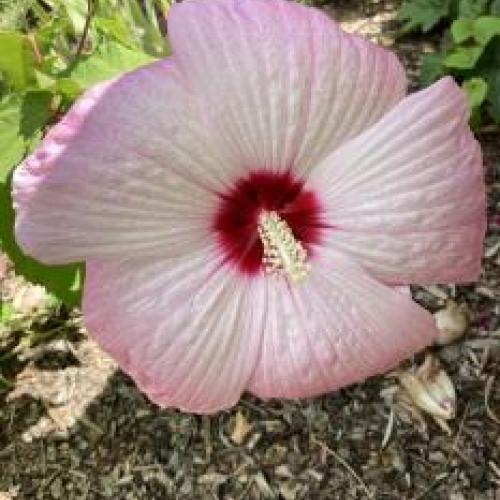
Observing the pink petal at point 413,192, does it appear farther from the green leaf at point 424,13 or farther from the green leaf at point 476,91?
the green leaf at point 424,13

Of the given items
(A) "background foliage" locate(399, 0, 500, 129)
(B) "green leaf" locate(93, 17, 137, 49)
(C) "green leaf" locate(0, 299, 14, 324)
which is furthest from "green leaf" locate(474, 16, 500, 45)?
(B) "green leaf" locate(93, 17, 137, 49)

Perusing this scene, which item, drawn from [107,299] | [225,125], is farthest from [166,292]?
[225,125]

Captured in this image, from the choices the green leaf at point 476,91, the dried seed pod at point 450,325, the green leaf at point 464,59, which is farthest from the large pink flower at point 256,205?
the green leaf at point 464,59

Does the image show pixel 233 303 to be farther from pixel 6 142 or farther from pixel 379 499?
pixel 379 499

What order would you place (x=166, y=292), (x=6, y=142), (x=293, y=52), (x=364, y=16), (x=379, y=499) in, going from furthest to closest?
(x=364, y=16)
(x=379, y=499)
(x=6, y=142)
(x=166, y=292)
(x=293, y=52)

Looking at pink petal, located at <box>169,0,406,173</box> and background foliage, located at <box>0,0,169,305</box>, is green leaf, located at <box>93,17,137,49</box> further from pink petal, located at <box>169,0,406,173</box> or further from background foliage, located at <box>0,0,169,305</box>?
pink petal, located at <box>169,0,406,173</box>

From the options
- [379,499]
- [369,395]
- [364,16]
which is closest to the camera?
[379,499]

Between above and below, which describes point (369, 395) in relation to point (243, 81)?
below

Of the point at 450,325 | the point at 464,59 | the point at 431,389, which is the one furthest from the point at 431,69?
the point at 431,389
